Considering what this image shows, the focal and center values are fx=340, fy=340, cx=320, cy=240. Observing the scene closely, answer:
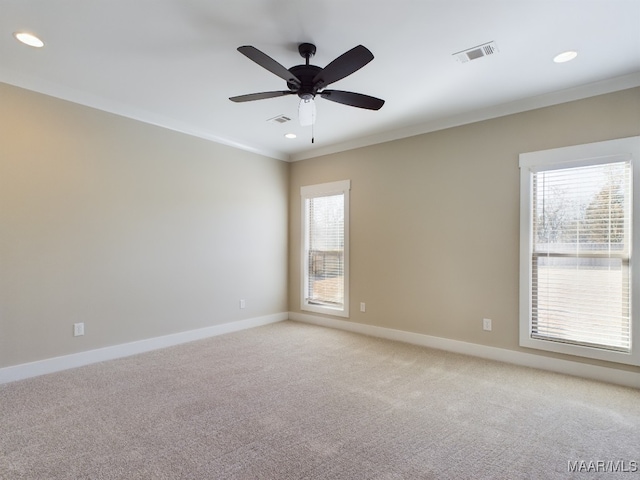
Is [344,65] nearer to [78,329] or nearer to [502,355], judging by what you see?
[502,355]

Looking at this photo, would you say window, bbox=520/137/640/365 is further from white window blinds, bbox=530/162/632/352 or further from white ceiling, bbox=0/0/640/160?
white ceiling, bbox=0/0/640/160

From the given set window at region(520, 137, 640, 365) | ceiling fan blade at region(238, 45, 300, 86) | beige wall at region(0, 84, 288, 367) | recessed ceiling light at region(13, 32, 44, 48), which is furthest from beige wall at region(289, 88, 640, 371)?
recessed ceiling light at region(13, 32, 44, 48)

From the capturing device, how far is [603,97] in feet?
10.5

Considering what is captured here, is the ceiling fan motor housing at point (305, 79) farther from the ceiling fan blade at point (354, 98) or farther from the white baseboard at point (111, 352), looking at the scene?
the white baseboard at point (111, 352)

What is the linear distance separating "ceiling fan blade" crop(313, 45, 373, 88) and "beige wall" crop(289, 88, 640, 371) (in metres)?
2.28

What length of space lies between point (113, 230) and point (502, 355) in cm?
450

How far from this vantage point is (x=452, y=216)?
13.5ft

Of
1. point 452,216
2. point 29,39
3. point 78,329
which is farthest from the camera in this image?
point 452,216

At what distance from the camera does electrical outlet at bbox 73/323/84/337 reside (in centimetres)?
349

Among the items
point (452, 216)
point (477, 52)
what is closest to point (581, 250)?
point (452, 216)

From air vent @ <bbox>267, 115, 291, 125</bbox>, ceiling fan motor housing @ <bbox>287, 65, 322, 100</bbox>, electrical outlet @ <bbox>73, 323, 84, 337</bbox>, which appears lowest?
electrical outlet @ <bbox>73, 323, 84, 337</bbox>

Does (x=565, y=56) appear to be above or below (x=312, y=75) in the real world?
above

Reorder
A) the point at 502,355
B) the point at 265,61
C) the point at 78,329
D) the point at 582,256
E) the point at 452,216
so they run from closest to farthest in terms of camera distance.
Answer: the point at 265,61 → the point at 582,256 → the point at 78,329 → the point at 502,355 → the point at 452,216

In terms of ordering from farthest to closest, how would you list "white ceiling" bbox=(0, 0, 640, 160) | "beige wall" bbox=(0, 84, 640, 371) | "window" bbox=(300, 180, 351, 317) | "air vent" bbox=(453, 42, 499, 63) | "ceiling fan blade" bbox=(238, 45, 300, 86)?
1. "window" bbox=(300, 180, 351, 317)
2. "beige wall" bbox=(0, 84, 640, 371)
3. "air vent" bbox=(453, 42, 499, 63)
4. "white ceiling" bbox=(0, 0, 640, 160)
5. "ceiling fan blade" bbox=(238, 45, 300, 86)
